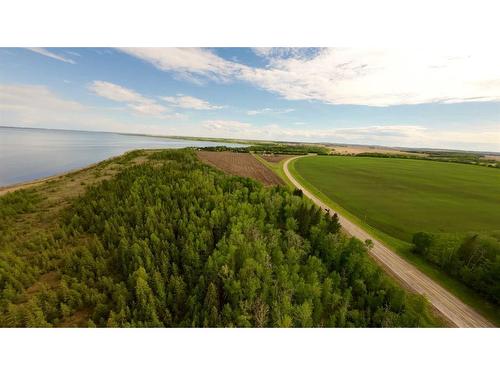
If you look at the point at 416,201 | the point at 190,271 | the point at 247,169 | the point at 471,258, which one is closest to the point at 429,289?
the point at 471,258

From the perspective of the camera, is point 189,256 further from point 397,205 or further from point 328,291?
point 397,205

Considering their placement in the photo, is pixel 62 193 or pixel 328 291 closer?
pixel 328 291

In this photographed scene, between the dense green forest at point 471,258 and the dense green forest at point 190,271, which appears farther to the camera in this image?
the dense green forest at point 471,258

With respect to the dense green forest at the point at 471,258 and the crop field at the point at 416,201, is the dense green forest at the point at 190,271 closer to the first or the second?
the dense green forest at the point at 471,258

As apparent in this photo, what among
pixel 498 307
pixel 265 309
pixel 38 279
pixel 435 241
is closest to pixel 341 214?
pixel 435 241

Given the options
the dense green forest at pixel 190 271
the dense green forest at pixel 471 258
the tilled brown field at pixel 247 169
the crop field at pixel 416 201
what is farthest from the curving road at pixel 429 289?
the tilled brown field at pixel 247 169

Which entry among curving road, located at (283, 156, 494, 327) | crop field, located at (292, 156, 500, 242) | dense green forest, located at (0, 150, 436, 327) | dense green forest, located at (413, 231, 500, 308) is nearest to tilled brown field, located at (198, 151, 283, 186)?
crop field, located at (292, 156, 500, 242)
